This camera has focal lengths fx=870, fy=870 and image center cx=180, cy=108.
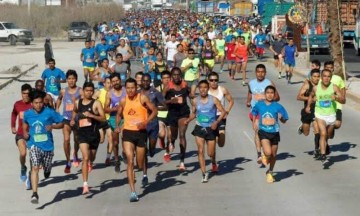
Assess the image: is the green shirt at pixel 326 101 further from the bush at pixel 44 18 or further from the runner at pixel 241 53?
the bush at pixel 44 18

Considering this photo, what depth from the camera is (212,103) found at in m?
13.1

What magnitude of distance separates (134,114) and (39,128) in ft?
4.24

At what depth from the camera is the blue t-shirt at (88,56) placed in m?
26.0

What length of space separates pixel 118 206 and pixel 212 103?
2.50 m

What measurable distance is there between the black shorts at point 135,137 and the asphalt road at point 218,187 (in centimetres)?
76

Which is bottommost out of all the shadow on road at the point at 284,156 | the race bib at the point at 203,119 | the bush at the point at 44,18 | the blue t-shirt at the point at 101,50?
the shadow on road at the point at 284,156

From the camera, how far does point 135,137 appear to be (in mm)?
11820

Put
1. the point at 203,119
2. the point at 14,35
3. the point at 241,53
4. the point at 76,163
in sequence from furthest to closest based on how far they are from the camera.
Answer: the point at 14,35, the point at 241,53, the point at 76,163, the point at 203,119

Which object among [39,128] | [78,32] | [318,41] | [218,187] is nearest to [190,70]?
[218,187]

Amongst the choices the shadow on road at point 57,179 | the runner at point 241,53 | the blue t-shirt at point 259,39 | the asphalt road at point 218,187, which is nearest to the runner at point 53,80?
the asphalt road at point 218,187

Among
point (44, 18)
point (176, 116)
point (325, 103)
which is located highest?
point (44, 18)

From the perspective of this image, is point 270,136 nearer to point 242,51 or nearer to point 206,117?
point 206,117

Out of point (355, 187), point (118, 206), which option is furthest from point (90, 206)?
point (355, 187)

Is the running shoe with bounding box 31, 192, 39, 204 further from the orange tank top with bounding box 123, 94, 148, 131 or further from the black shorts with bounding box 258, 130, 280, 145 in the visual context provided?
the black shorts with bounding box 258, 130, 280, 145
